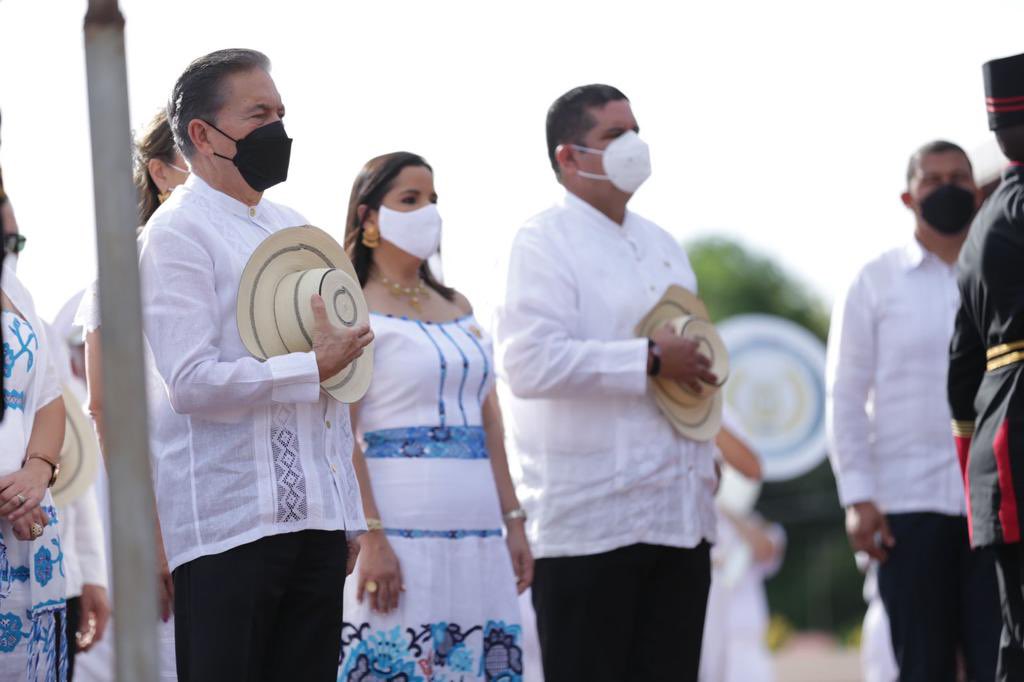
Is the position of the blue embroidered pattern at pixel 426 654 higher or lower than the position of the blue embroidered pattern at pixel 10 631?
lower

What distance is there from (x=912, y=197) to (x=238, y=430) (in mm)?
3588

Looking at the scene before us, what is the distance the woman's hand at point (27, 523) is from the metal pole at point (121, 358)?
176 centimetres

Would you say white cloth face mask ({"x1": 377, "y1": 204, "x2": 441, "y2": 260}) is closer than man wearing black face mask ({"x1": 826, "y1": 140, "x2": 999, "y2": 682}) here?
Yes

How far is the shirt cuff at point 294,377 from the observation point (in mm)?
4145

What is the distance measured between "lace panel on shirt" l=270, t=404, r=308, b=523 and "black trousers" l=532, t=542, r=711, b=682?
157 cm

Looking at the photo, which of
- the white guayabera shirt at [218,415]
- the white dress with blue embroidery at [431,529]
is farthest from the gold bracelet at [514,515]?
the white guayabera shirt at [218,415]

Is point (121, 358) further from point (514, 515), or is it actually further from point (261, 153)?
point (514, 515)

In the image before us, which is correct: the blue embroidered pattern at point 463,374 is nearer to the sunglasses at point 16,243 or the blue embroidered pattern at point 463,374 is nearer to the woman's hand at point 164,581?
the woman's hand at point 164,581

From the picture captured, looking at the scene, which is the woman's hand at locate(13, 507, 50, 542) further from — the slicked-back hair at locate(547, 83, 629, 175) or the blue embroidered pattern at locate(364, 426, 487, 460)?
the slicked-back hair at locate(547, 83, 629, 175)

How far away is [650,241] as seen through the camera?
19.9ft

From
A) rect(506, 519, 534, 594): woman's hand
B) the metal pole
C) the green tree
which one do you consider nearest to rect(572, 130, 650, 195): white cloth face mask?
rect(506, 519, 534, 594): woman's hand

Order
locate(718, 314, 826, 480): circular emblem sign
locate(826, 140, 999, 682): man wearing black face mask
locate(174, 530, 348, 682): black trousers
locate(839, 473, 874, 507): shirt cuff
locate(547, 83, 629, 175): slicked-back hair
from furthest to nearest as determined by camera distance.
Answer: locate(718, 314, 826, 480): circular emblem sign < locate(839, 473, 874, 507): shirt cuff < locate(826, 140, 999, 682): man wearing black face mask < locate(547, 83, 629, 175): slicked-back hair < locate(174, 530, 348, 682): black trousers

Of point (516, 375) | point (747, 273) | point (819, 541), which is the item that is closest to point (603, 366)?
point (516, 375)

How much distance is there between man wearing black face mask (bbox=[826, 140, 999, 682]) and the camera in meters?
6.18
